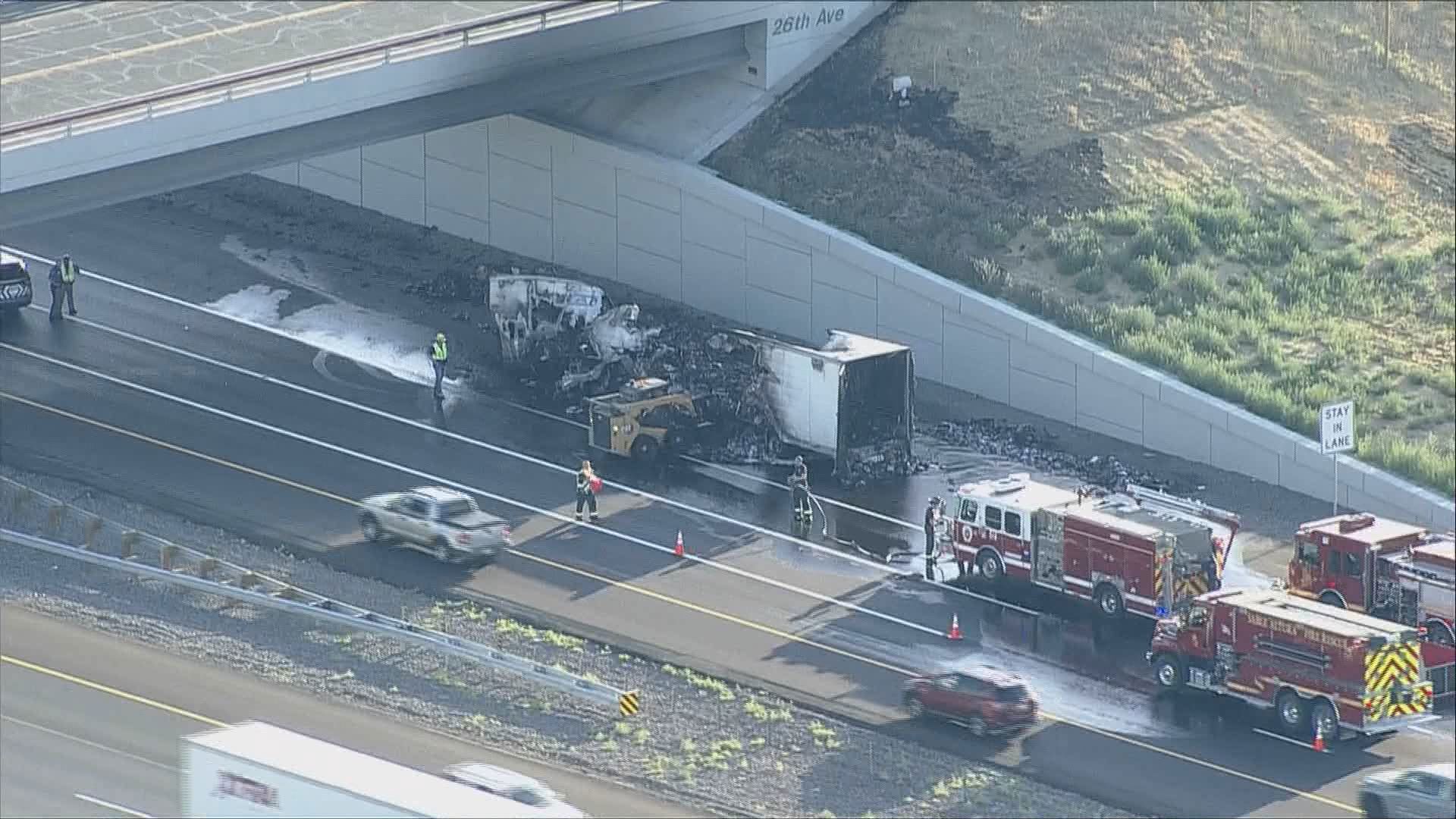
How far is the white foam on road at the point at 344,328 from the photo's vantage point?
67.2m

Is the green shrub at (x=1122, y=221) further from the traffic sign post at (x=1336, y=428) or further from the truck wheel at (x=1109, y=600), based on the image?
the truck wheel at (x=1109, y=600)

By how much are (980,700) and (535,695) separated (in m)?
8.15

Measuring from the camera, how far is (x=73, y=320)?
69.6m

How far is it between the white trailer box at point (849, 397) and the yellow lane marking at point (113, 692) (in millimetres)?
18259

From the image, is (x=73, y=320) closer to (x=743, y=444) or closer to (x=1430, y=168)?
(x=743, y=444)

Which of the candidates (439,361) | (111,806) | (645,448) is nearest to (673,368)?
(645,448)

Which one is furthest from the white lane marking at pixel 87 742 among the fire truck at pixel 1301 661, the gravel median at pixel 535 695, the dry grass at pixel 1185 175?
the dry grass at pixel 1185 175

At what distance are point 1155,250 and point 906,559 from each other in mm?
15914

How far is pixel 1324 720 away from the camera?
47.1 m

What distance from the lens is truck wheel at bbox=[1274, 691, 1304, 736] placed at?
47.4m

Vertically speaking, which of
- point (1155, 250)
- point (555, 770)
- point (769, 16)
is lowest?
point (555, 770)

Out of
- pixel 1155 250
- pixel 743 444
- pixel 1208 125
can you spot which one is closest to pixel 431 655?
pixel 743 444

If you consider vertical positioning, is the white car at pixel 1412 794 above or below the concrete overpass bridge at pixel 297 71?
below

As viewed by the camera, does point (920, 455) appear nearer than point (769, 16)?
Yes
